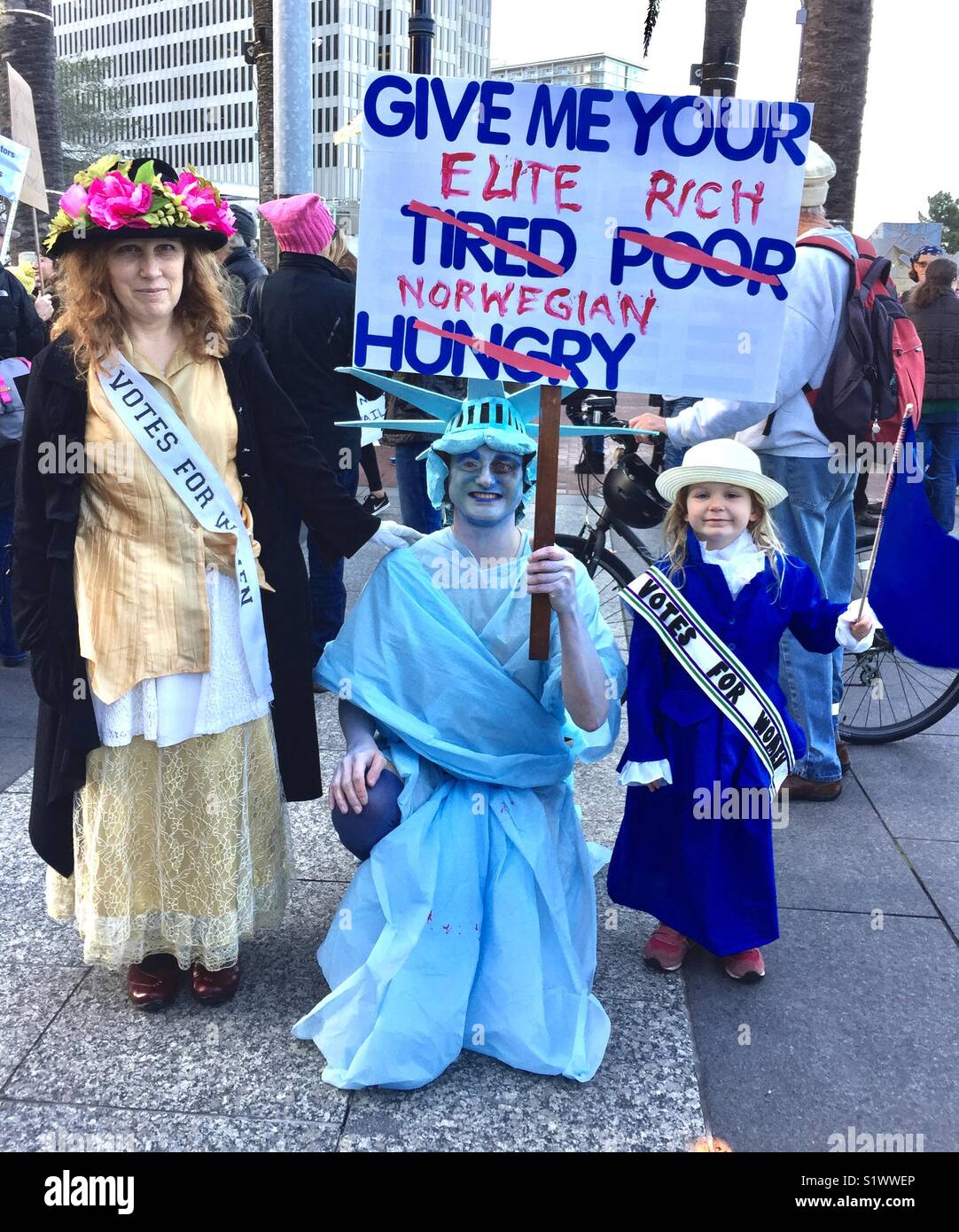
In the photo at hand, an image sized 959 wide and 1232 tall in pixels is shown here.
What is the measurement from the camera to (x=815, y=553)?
4027 mm

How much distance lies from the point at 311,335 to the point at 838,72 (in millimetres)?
4731

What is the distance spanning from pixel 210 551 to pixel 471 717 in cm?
74

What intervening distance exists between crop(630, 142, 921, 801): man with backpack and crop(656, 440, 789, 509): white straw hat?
734 millimetres

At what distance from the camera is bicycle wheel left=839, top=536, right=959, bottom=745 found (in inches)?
183

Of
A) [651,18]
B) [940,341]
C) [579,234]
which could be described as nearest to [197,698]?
[579,234]

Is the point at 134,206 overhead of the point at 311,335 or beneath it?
overhead

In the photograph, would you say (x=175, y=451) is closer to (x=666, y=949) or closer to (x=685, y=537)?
(x=685, y=537)

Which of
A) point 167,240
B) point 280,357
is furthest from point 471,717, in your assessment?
point 280,357

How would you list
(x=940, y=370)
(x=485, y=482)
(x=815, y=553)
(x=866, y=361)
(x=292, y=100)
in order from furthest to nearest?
(x=292, y=100)
(x=940, y=370)
(x=815, y=553)
(x=866, y=361)
(x=485, y=482)

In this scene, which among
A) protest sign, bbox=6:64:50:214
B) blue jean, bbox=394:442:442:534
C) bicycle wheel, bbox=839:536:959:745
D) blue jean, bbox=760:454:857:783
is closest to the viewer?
blue jean, bbox=760:454:857:783

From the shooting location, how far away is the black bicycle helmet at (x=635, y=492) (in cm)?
470

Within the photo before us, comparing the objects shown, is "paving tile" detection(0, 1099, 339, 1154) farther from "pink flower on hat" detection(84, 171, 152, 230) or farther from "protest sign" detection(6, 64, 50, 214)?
"protest sign" detection(6, 64, 50, 214)

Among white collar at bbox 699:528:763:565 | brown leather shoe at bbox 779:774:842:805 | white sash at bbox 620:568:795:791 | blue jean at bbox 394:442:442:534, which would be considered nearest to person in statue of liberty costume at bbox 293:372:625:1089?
white sash at bbox 620:568:795:791

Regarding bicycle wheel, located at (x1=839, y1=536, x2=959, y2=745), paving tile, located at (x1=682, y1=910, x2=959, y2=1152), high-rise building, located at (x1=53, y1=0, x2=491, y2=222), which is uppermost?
high-rise building, located at (x1=53, y1=0, x2=491, y2=222)
